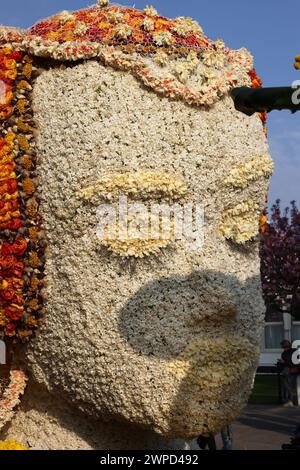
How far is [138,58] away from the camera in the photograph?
4816 millimetres

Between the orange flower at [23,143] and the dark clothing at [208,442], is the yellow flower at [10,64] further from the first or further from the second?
the dark clothing at [208,442]

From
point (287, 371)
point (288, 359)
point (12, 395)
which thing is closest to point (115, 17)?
point (12, 395)

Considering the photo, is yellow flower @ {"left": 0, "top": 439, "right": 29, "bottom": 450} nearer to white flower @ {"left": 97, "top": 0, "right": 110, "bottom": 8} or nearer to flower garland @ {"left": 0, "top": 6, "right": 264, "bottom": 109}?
flower garland @ {"left": 0, "top": 6, "right": 264, "bottom": 109}

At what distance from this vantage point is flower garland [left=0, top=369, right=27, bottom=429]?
5.01 m

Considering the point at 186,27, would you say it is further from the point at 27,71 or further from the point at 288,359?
the point at 288,359

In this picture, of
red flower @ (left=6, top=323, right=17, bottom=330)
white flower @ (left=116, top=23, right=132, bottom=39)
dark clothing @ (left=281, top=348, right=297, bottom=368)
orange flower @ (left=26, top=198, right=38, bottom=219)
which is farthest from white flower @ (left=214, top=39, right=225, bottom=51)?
dark clothing @ (left=281, top=348, right=297, bottom=368)

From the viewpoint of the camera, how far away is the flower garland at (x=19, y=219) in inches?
191

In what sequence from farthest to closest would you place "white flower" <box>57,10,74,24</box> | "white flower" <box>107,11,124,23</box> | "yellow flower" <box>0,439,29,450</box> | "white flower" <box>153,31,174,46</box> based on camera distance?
"white flower" <box>57,10,74,24</box> → "white flower" <box>107,11,124,23</box> → "white flower" <box>153,31,174,46</box> → "yellow flower" <box>0,439,29,450</box>

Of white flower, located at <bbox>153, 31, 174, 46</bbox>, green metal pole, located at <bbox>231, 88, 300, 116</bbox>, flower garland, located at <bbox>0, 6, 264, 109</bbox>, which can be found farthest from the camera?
white flower, located at <bbox>153, 31, 174, 46</bbox>

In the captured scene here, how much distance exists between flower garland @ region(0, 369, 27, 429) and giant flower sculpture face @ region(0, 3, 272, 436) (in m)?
0.20
